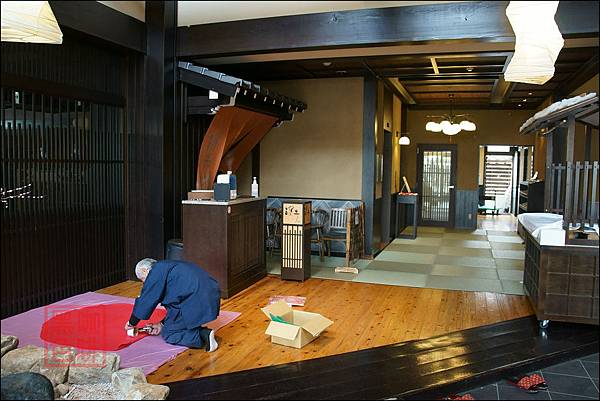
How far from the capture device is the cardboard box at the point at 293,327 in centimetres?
382

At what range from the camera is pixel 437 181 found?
1181 cm

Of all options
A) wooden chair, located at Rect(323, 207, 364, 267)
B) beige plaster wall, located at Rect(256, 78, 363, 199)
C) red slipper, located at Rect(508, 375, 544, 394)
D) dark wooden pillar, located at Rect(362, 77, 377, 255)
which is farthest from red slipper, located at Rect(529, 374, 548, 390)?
beige plaster wall, located at Rect(256, 78, 363, 199)

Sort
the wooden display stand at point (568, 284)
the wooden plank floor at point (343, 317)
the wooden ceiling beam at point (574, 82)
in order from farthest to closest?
the wooden ceiling beam at point (574, 82)
the wooden display stand at point (568, 284)
the wooden plank floor at point (343, 317)

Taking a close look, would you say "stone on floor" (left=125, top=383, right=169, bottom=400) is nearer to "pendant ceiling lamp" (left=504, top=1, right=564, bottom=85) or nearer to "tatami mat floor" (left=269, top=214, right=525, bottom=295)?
"pendant ceiling lamp" (left=504, top=1, right=564, bottom=85)

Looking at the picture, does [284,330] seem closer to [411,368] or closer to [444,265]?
[411,368]

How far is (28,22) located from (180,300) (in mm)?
2123

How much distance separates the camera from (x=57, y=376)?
9.93ft

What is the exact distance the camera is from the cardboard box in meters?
3.82

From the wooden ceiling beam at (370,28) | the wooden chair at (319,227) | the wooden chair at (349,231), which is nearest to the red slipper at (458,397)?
the wooden ceiling beam at (370,28)

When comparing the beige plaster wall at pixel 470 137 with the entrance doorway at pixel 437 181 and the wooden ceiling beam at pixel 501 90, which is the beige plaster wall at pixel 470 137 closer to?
the entrance doorway at pixel 437 181

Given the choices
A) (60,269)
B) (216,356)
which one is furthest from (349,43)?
(60,269)

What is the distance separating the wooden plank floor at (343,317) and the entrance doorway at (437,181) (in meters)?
6.47

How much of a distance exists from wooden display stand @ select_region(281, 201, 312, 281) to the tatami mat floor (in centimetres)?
45

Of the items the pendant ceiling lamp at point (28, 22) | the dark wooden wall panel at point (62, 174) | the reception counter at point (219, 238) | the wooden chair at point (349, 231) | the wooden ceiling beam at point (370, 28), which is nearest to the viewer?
the pendant ceiling lamp at point (28, 22)
